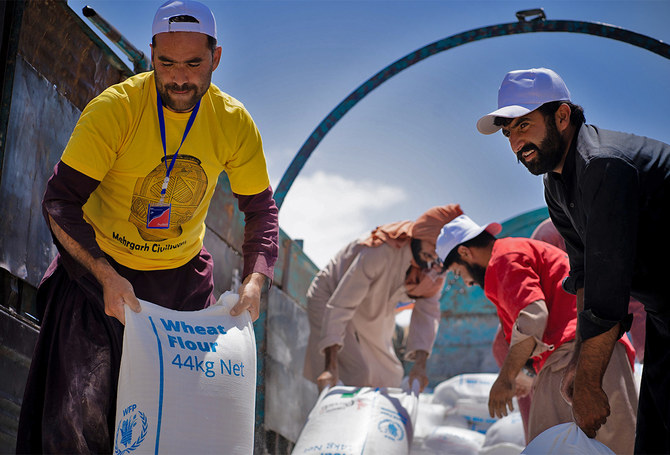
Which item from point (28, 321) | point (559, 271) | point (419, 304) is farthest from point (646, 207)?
point (419, 304)

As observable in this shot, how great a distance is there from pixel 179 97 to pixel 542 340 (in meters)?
1.84

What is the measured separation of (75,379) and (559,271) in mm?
2094

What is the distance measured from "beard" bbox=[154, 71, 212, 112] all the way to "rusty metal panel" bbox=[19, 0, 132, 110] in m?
0.97

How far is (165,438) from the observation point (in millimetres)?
2184

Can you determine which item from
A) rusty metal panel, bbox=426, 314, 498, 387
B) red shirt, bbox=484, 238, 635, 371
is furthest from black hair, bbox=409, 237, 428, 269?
rusty metal panel, bbox=426, 314, 498, 387

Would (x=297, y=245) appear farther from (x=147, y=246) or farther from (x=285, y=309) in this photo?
(x=147, y=246)

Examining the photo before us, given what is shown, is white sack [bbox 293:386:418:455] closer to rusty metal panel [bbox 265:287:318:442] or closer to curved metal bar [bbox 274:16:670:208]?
rusty metal panel [bbox 265:287:318:442]

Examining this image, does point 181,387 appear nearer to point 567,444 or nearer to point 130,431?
point 130,431

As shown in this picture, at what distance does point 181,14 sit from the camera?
8.30ft

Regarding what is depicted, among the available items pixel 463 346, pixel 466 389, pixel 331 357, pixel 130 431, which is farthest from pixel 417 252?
pixel 463 346

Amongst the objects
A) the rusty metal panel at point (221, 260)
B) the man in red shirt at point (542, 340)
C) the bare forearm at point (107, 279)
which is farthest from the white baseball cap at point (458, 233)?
the bare forearm at point (107, 279)

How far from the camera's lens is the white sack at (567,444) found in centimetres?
231

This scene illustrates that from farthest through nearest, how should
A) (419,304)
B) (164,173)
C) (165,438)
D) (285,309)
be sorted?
(285,309) → (419,304) → (164,173) → (165,438)

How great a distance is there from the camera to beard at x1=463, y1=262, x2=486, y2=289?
4027 millimetres
